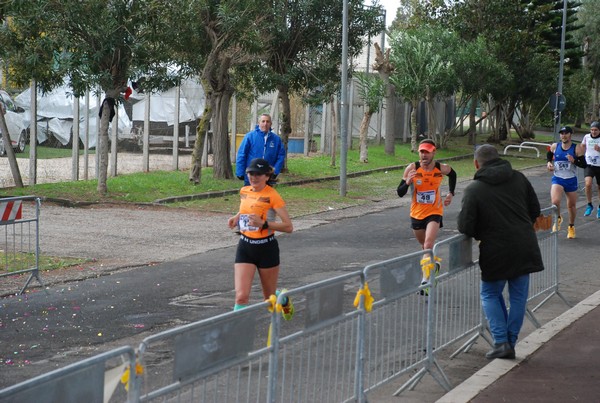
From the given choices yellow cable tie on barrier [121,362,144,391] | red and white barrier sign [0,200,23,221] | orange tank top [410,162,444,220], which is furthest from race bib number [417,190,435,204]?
yellow cable tie on barrier [121,362,144,391]

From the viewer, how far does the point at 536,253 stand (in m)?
8.30

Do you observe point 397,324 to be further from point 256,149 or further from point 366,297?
point 256,149

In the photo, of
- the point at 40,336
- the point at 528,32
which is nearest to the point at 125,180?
the point at 40,336

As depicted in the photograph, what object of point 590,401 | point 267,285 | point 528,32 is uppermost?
point 528,32

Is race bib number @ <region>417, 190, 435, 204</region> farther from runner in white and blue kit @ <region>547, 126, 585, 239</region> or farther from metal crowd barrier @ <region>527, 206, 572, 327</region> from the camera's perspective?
runner in white and blue kit @ <region>547, 126, 585, 239</region>

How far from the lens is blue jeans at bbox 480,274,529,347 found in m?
8.31

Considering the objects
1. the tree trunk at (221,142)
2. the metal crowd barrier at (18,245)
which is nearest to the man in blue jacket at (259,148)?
the metal crowd barrier at (18,245)

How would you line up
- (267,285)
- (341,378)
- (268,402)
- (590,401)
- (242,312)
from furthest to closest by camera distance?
(267,285) < (590,401) < (341,378) < (268,402) < (242,312)

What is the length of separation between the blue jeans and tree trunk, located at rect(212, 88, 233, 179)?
1685 cm

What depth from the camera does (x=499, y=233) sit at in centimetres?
818

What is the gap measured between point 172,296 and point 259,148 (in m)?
3.77

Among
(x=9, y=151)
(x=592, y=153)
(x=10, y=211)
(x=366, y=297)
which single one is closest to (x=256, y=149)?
(x=10, y=211)

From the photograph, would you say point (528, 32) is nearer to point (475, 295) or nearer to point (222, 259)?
point (222, 259)

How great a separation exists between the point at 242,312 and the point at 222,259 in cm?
905
